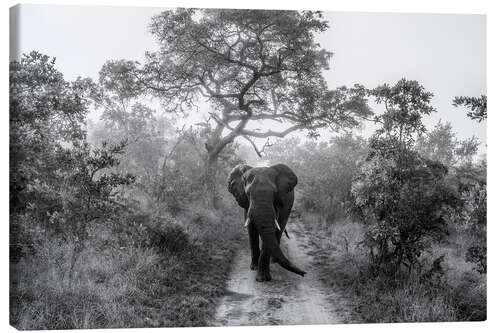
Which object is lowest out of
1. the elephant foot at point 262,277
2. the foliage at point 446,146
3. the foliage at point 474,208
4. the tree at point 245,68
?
the elephant foot at point 262,277

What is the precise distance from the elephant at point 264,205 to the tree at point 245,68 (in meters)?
2.28

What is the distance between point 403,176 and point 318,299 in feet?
7.88

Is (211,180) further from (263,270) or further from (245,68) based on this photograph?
(263,270)

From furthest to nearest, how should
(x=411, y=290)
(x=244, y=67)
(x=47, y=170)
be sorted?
(x=244, y=67), (x=411, y=290), (x=47, y=170)

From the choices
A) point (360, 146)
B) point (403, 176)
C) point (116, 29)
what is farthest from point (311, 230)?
point (116, 29)

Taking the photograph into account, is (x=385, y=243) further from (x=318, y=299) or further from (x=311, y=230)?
(x=311, y=230)

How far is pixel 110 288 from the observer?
558 cm

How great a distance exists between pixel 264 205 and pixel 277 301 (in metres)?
1.69

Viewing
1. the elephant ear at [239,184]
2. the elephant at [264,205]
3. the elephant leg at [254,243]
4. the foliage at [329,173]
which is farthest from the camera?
the foliage at [329,173]

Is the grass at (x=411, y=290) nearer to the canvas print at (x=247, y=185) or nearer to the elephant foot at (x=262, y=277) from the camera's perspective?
the canvas print at (x=247, y=185)

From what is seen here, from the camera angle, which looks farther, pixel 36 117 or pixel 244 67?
pixel 244 67

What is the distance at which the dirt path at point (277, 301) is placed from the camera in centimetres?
587

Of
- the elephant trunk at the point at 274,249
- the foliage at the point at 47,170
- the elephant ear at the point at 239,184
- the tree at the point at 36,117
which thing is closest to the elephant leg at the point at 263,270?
the elephant trunk at the point at 274,249

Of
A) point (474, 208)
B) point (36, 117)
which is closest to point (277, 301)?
point (474, 208)
